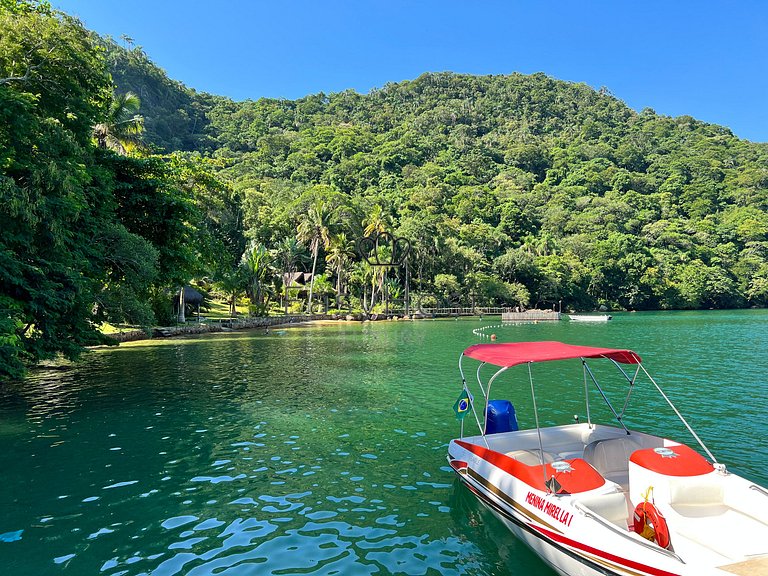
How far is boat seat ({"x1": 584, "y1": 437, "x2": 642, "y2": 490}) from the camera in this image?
8703 millimetres

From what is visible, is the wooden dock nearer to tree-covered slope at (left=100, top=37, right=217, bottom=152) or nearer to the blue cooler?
the blue cooler

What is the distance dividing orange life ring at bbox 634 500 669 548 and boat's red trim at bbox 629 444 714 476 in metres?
0.69

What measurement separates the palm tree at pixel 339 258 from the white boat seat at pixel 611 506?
6864 cm

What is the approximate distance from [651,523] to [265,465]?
8180 mm

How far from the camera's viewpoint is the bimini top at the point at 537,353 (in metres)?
9.52

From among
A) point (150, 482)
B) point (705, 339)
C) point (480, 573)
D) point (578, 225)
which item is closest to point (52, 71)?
point (150, 482)

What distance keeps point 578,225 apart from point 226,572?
433ft

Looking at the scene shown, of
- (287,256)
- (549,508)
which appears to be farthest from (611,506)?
(287,256)

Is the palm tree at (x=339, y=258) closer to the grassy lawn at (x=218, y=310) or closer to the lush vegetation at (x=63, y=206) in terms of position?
the grassy lawn at (x=218, y=310)

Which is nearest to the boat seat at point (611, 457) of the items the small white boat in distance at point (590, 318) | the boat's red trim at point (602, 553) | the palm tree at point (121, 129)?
the boat's red trim at point (602, 553)

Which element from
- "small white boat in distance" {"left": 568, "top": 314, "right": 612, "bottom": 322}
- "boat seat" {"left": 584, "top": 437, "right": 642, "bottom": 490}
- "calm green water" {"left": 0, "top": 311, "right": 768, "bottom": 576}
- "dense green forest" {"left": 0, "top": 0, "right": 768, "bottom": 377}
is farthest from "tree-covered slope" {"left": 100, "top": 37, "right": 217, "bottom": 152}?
"boat seat" {"left": 584, "top": 437, "right": 642, "bottom": 490}

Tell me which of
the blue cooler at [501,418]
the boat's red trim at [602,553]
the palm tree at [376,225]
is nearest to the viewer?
the boat's red trim at [602,553]

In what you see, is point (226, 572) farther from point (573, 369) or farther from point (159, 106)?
point (159, 106)

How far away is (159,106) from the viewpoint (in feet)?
538
